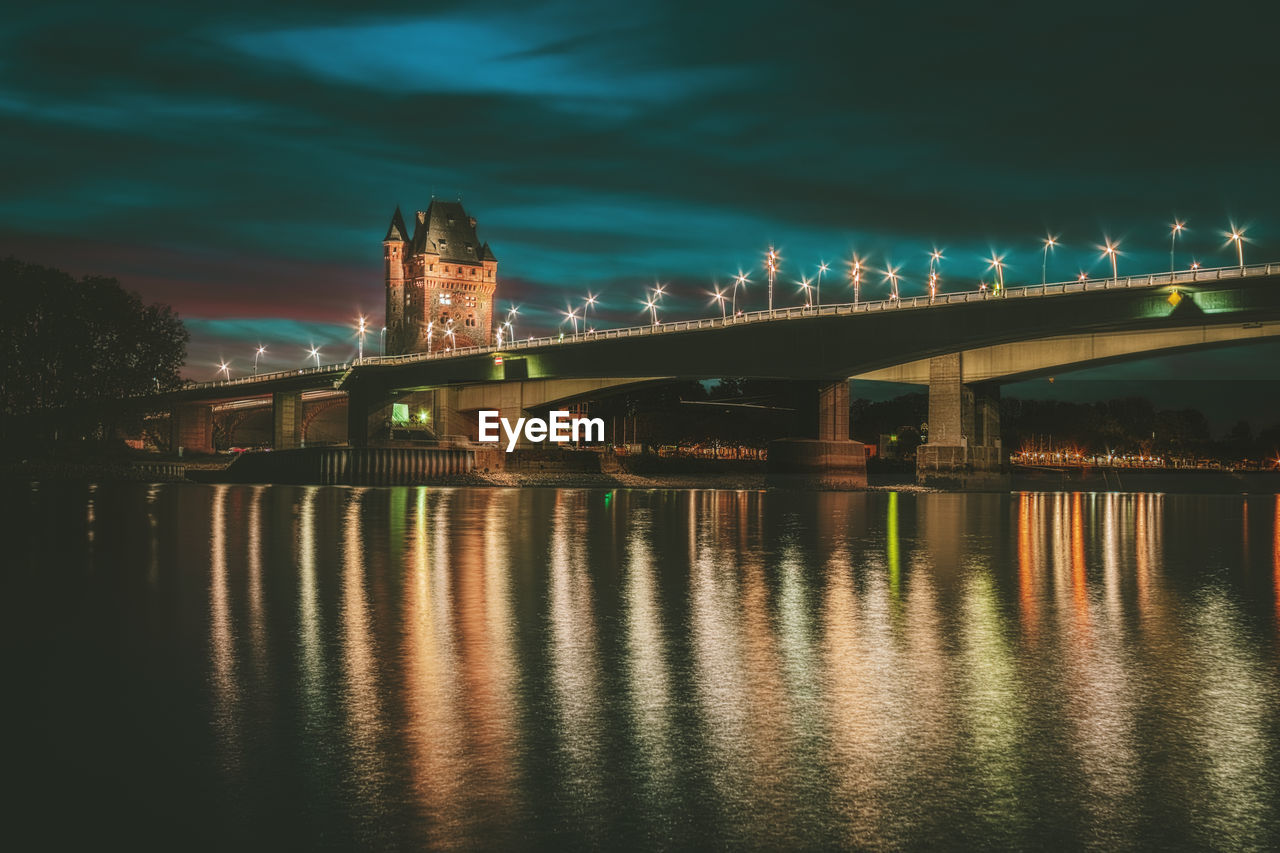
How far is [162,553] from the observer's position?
27.9 metres

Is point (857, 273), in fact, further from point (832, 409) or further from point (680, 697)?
point (680, 697)

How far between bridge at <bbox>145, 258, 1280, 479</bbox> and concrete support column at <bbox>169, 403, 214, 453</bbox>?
2138 inches

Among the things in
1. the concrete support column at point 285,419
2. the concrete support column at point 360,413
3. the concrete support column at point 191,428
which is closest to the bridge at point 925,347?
the concrete support column at point 360,413

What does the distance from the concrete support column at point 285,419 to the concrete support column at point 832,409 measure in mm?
92460

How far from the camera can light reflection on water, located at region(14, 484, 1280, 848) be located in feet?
27.8

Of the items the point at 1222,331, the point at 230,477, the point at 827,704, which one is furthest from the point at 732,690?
Answer: the point at 230,477

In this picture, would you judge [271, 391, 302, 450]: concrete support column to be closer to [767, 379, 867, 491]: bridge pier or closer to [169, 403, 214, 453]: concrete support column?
[169, 403, 214, 453]: concrete support column

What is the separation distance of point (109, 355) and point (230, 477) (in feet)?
66.6

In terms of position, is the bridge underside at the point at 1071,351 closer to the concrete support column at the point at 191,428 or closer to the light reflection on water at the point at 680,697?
the light reflection on water at the point at 680,697

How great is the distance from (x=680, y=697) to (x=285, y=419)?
16021 centimetres

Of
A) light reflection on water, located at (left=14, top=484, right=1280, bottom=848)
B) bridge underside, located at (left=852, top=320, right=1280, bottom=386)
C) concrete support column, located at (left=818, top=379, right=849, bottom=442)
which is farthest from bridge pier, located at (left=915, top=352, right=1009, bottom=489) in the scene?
light reflection on water, located at (left=14, top=484, right=1280, bottom=848)

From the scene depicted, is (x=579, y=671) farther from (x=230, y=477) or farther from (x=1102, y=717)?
(x=230, y=477)

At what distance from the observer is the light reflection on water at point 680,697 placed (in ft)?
27.8

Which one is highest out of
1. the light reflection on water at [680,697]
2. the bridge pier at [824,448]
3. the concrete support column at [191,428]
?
the concrete support column at [191,428]
